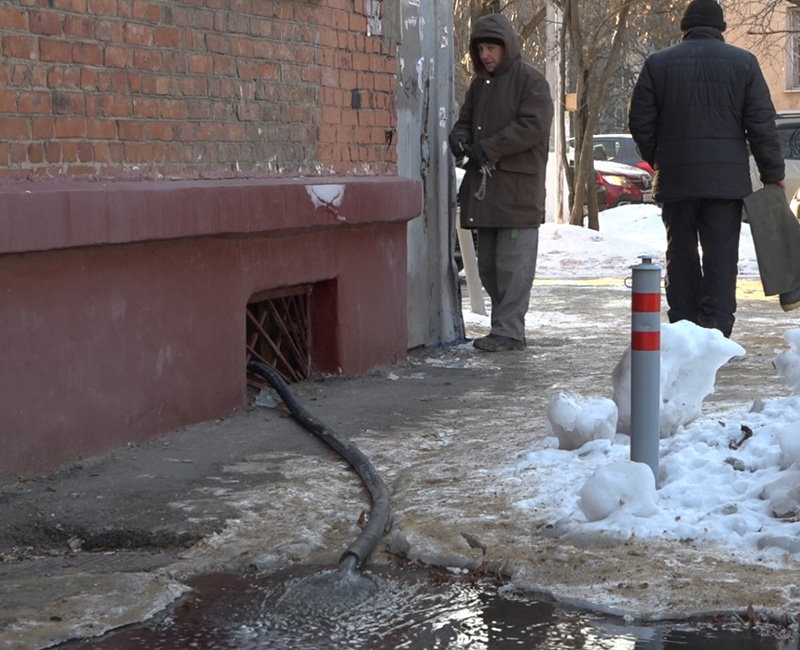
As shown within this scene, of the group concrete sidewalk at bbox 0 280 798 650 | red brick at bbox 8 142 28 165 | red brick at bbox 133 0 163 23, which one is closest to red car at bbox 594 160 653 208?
concrete sidewalk at bbox 0 280 798 650

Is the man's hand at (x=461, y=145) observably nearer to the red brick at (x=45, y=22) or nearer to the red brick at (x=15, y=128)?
the red brick at (x=45, y=22)

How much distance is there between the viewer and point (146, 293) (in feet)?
20.5

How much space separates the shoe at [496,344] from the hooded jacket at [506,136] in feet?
2.45

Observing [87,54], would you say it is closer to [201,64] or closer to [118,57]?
[118,57]

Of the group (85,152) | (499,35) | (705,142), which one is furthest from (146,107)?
(499,35)

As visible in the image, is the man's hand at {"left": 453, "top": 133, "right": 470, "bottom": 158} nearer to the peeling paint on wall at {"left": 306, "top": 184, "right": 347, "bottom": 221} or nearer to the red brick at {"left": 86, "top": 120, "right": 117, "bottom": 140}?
the peeling paint on wall at {"left": 306, "top": 184, "right": 347, "bottom": 221}

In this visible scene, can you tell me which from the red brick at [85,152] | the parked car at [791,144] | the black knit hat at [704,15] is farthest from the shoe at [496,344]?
the parked car at [791,144]

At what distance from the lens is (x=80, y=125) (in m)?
5.91

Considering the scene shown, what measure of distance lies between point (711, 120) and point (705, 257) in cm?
82

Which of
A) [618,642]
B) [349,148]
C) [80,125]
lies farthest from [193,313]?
[618,642]

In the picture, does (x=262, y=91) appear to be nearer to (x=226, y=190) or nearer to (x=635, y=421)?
(x=226, y=190)

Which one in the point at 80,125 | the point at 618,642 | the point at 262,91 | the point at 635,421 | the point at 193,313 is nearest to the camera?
the point at 618,642

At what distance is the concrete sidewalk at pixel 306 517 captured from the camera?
13.8 ft

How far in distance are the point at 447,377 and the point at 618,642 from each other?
473 cm
